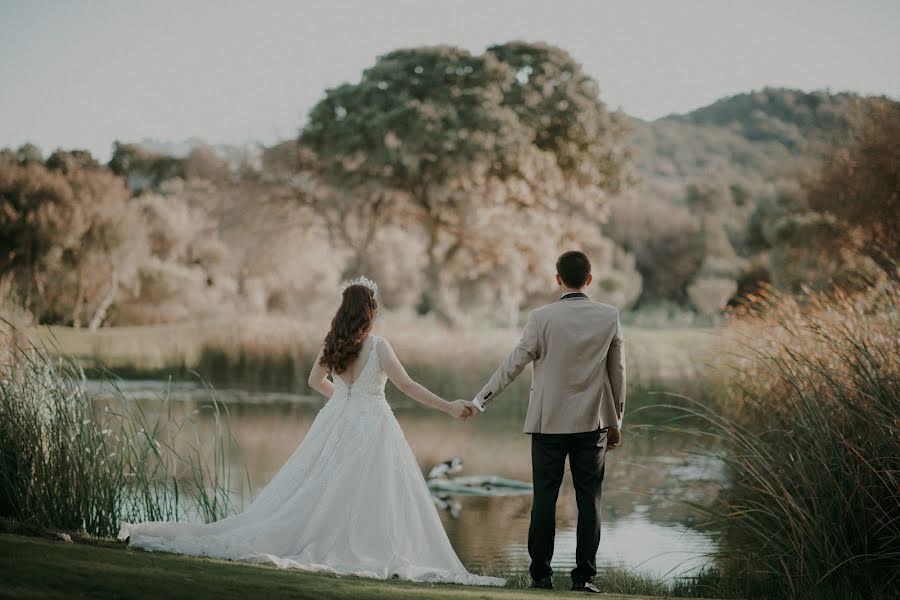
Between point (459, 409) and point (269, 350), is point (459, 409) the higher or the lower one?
the higher one

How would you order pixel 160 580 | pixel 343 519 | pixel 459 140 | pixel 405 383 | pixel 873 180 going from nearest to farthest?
pixel 160 580 < pixel 343 519 < pixel 405 383 < pixel 873 180 < pixel 459 140

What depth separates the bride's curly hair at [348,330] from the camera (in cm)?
458

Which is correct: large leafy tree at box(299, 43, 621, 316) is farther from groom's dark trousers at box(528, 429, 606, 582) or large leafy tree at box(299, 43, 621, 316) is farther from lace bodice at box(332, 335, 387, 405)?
groom's dark trousers at box(528, 429, 606, 582)

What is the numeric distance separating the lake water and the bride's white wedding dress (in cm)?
92

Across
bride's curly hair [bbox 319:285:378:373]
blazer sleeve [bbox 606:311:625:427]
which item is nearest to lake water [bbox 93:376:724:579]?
blazer sleeve [bbox 606:311:625:427]

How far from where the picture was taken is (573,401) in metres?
4.10

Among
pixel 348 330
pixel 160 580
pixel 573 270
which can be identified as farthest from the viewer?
pixel 348 330

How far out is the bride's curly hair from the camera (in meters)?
4.58

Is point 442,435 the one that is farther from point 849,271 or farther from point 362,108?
point 362,108

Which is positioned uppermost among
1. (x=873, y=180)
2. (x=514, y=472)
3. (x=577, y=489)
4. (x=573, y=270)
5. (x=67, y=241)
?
(x=873, y=180)

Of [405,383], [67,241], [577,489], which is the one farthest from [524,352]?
[67,241]

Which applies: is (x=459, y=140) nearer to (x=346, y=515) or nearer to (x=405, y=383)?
(x=405, y=383)

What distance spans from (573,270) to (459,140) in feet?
57.2

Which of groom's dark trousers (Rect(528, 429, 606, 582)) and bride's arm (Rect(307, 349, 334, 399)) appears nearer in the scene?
groom's dark trousers (Rect(528, 429, 606, 582))
